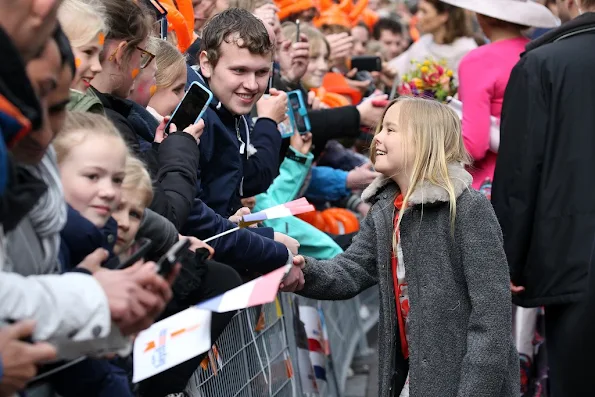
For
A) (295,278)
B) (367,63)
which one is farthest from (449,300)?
(367,63)

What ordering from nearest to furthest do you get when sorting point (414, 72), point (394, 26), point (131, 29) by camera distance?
point (131, 29) → point (414, 72) → point (394, 26)

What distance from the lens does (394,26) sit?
13.0 meters

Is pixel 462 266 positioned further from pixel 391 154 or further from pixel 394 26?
pixel 394 26

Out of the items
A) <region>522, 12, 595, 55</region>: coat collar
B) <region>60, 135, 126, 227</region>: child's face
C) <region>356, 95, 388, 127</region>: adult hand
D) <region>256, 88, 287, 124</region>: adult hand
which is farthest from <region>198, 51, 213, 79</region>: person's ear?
<region>356, 95, 388, 127</region>: adult hand

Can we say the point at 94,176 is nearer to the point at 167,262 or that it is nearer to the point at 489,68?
the point at 167,262

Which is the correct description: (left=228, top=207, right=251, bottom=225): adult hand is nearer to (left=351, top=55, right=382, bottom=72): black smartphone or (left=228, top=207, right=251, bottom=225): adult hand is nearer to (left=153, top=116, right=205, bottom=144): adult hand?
(left=153, top=116, right=205, bottom=144): adult hand

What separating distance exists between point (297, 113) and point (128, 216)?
10.7 feet

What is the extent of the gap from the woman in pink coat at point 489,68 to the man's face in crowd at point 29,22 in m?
4.73

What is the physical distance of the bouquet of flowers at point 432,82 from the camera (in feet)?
25.4

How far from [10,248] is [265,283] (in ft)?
2.05

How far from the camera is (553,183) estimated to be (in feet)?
18.1

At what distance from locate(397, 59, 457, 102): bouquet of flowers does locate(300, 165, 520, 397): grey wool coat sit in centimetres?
330

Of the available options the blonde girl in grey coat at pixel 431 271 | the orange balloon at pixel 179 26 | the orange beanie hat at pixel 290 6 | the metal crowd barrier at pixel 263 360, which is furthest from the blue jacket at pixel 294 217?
the orange beanie hat at pixel 290 6

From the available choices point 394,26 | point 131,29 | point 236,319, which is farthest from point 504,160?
point 394,26
